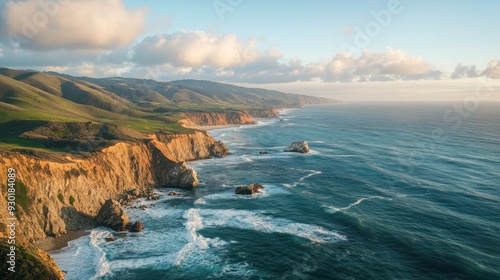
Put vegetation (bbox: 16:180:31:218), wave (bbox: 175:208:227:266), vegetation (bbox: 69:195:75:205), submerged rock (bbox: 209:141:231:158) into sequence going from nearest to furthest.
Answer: wave (bbox: 175:208:227:266) < vegetation (bbox: 16:180:31:218) < vegetation (bbox: 69:195:75:205) < submerged rock (bbox: 209:141:231:158)

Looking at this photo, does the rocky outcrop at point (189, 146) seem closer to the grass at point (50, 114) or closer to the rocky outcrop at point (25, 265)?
the grass at point (50, 114)

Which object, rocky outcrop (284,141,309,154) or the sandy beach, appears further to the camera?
rocky outcrop (284,141,309,154)

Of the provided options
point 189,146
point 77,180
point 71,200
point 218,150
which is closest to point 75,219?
point 71,200

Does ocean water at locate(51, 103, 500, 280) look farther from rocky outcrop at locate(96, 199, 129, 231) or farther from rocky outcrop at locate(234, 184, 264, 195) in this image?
rocky outcrop at locate(234, 184, 264, 195)

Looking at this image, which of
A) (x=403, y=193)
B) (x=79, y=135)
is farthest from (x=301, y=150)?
(x=79, y=135)

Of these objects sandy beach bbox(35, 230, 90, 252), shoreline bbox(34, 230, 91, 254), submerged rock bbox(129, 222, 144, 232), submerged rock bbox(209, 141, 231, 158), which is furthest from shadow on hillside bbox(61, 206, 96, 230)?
submerged rock bbox(209, 141, 231, 158)

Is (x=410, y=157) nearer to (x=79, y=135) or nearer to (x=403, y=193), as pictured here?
(x=403, y=193)
